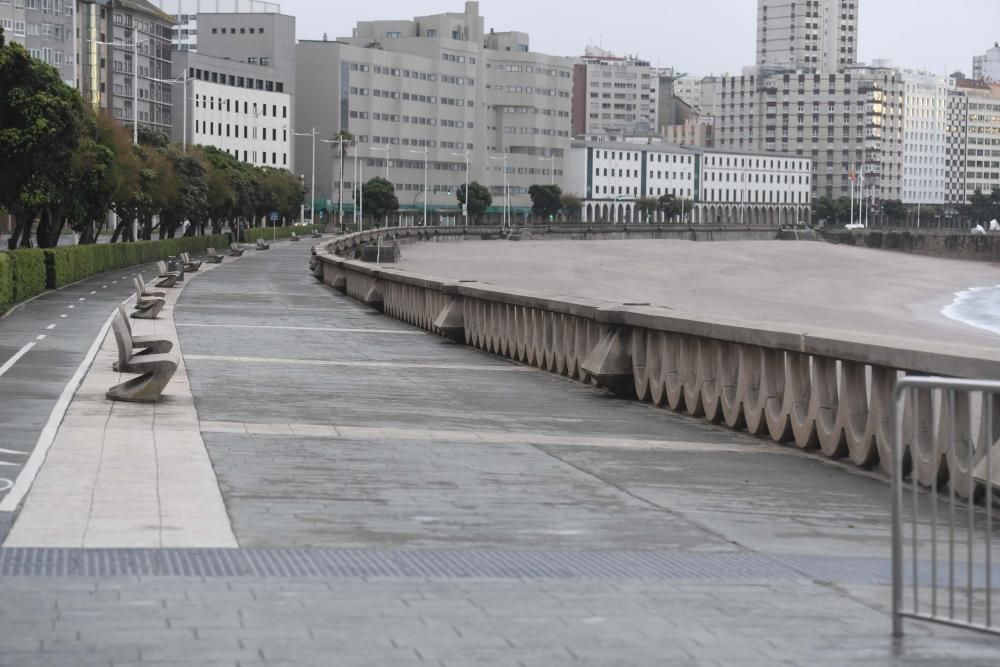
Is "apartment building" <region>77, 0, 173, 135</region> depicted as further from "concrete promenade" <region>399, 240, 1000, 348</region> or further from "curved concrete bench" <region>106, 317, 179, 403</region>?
"curved concrete bench" <region>106, 317, 179, 403</region>

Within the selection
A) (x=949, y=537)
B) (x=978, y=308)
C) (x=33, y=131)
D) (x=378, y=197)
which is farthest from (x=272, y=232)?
(x=949, y=537)

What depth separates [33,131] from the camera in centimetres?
5897

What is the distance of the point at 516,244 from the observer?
15962 centimetres

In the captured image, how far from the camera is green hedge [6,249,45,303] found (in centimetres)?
4559

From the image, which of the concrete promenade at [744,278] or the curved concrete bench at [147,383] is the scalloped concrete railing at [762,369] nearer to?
the curved concrete bench at [147,383]

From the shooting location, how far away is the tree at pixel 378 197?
192750mm

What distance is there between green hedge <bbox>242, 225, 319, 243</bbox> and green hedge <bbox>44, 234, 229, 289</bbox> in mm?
29386

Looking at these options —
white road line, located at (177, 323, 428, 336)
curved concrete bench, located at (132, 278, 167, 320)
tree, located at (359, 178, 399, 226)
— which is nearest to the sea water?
white road line, located at (177, 323, 428, 336)

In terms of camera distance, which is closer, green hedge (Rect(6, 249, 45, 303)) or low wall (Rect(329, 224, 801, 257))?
green hedge (Rect(6, 249, 45, 303))

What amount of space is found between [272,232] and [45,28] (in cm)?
3161

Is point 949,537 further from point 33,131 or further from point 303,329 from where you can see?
point 33,131

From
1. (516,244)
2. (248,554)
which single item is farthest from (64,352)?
(516,244)

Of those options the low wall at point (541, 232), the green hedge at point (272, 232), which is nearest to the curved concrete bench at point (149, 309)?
the low wall at point (541, 232)

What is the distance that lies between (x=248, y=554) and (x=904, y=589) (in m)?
3.26
